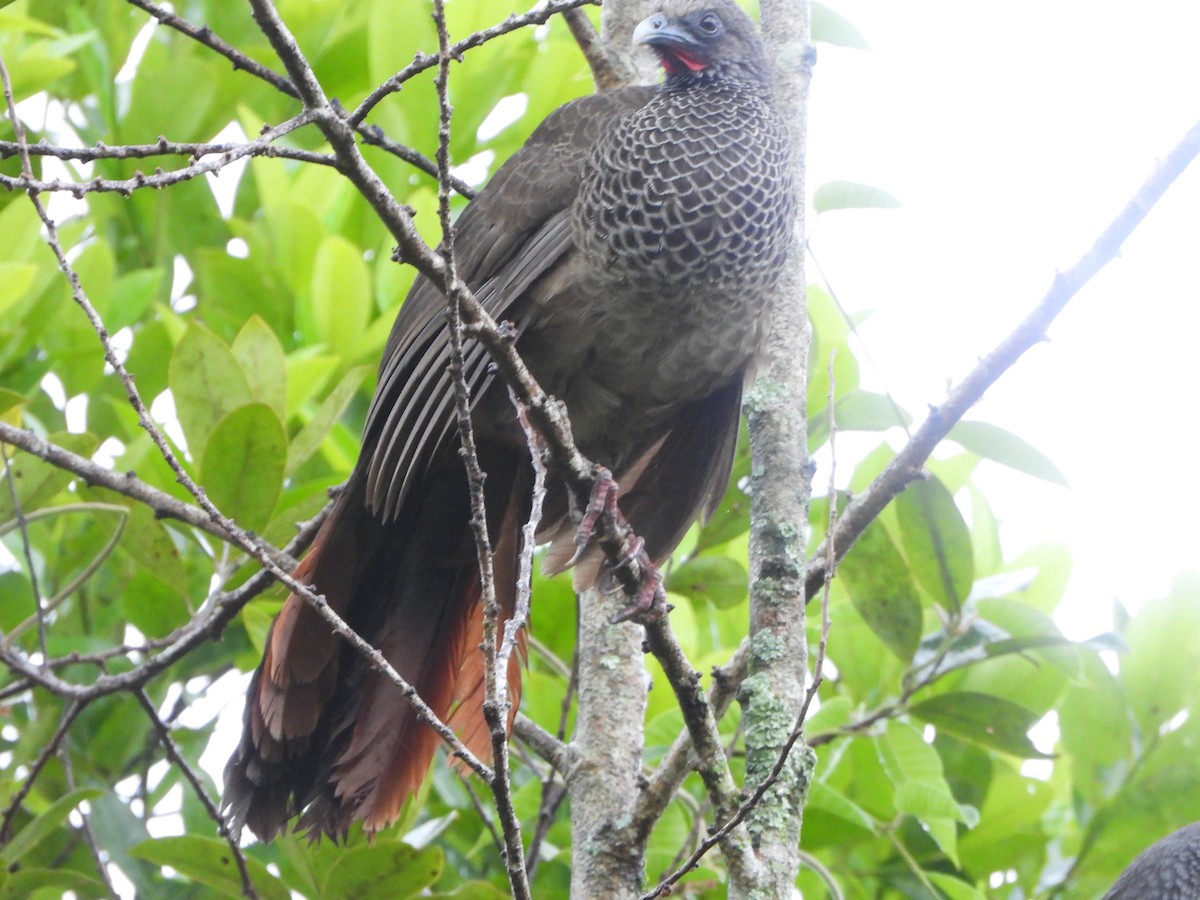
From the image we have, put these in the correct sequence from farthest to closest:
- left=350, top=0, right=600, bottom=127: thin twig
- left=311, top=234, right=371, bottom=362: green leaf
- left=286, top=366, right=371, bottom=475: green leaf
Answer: left=311, top=234, right=371, bottom=362: green leaf, left=286, top=366, right=371, bottom=475: green leaf, left=350, top=0, right=600, bottom=127: thin twig

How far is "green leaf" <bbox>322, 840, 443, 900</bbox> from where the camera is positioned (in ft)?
9.42

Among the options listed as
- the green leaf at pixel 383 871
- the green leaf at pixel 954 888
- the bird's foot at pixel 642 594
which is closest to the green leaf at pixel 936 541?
the green leaf at pixel 954 888

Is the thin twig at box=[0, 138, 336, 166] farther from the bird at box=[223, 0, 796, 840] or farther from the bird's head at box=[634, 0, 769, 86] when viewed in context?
the bird's head at box=[634, 0, 769, 86]

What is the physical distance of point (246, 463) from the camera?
125 inches

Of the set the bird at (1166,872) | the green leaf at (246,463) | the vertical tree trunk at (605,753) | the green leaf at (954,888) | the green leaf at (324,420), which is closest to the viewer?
the vertical tree trunk at (605,753)

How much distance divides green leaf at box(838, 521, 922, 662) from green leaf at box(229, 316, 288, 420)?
145 centimetres

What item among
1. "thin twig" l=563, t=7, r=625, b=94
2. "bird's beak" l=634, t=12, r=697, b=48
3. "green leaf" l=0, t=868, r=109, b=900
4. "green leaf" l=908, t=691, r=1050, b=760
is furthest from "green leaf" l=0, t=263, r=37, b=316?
"green leaf" l=908, t=691, r=1050, b=760

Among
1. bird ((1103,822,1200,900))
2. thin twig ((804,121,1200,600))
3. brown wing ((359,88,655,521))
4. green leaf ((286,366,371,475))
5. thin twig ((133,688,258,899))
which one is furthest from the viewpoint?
bird ((1103,822,1200,900))

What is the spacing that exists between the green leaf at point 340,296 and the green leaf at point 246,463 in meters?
0.78

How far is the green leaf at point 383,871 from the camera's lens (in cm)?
287

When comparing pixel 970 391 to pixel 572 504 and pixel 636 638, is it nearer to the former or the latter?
pixel 572 504

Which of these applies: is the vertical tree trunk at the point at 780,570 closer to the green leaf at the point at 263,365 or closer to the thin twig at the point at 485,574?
the thin twig at the point at 485,574

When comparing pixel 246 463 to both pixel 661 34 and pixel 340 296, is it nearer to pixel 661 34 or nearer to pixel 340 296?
pixel 340 296

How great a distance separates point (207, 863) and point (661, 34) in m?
2.29
